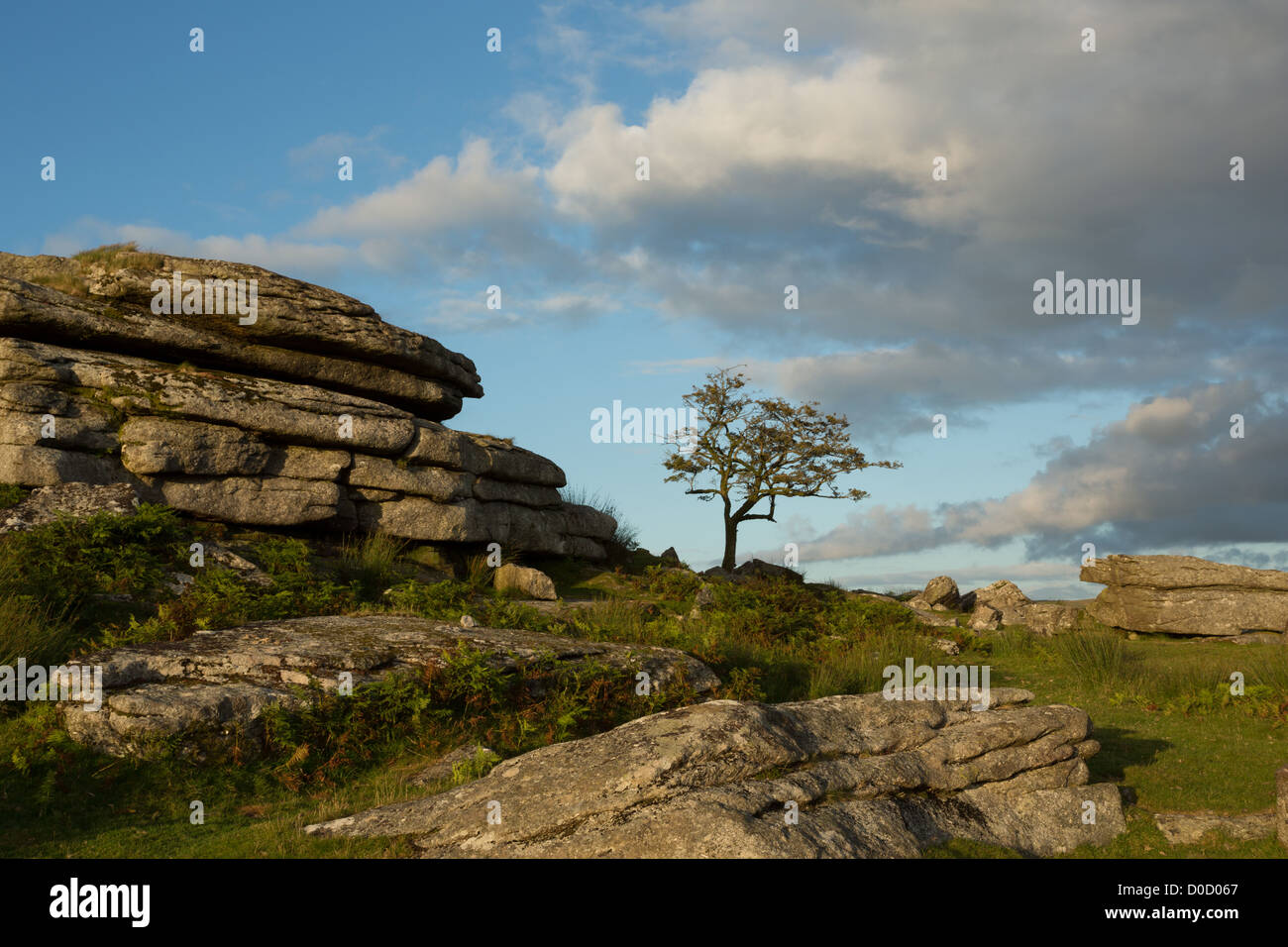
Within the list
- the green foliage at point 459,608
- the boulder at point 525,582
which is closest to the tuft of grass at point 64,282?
the boulder at point 525,582

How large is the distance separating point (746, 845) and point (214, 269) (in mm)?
24161

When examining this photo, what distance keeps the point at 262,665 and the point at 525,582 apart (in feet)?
42.5

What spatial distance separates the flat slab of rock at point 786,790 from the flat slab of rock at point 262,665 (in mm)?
2983

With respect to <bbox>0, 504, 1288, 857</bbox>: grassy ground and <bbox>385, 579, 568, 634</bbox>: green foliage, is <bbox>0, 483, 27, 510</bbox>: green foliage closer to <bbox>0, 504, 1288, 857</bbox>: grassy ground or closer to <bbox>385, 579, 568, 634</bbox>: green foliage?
<bbox>0, 504, 1288, 857</bbox>: grassy ground

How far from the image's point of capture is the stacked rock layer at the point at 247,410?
2136 cm

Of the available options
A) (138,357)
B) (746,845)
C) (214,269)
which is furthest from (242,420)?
(746,845)

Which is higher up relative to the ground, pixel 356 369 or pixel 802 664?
pixel 356 369

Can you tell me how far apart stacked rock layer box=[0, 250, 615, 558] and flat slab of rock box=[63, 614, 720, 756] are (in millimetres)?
9333

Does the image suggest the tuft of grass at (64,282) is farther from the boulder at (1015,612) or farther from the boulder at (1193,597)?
the boulder at (1193,597)

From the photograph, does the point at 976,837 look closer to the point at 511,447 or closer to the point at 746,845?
the point at 746,845

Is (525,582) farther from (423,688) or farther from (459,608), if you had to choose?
(423,688)

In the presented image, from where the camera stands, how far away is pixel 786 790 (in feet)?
29.8

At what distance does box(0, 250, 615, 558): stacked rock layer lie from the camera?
21359 mm

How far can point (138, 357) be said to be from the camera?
24469 mm
